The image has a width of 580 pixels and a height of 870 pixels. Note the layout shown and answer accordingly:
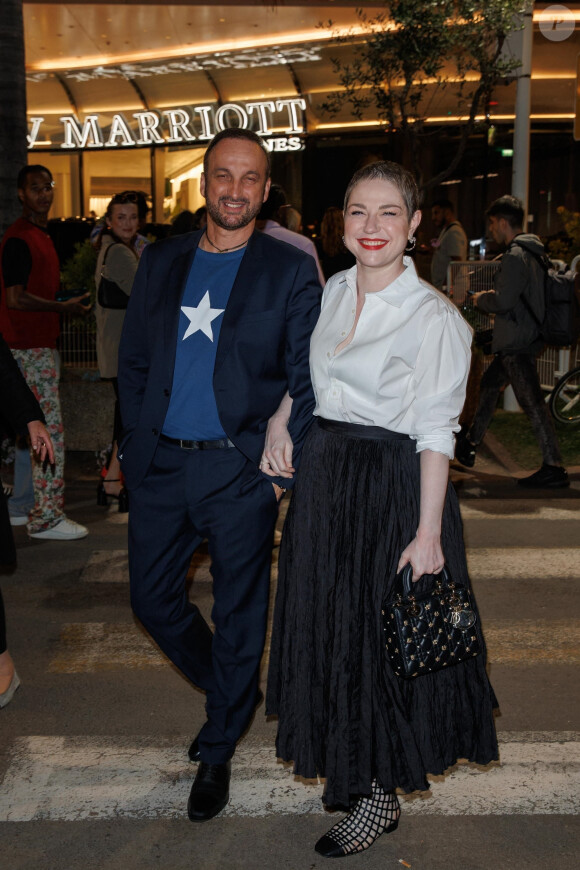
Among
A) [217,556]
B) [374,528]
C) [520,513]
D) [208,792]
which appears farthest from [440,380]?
[520,513]

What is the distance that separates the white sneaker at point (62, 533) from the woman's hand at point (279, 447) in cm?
365

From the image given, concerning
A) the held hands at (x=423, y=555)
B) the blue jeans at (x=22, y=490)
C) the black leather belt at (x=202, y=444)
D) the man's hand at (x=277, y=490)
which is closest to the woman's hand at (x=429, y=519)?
the held hands at (x=423, y=555)

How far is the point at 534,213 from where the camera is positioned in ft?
62.8

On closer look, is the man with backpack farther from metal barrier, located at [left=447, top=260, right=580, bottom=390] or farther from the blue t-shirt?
the blue t-shirt

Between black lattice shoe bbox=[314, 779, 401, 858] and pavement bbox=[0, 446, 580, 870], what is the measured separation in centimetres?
4

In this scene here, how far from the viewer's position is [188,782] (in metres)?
3.73

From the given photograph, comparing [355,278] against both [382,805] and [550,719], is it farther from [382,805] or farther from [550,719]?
[550,719]

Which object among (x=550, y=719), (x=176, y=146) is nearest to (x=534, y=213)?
(x=176, y=146)

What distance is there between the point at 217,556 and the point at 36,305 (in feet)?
11.1

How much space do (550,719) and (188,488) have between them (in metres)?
1.86

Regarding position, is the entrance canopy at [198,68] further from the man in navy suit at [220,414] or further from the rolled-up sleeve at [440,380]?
the rolled-up sleeve at [440,380]

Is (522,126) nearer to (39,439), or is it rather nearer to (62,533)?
(62,533)

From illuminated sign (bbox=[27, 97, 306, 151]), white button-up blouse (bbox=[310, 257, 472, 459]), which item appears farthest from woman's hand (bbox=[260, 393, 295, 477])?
illuminated sign (bbox=[27, 97, 306, 151])

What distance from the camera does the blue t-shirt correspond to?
11.3ft
